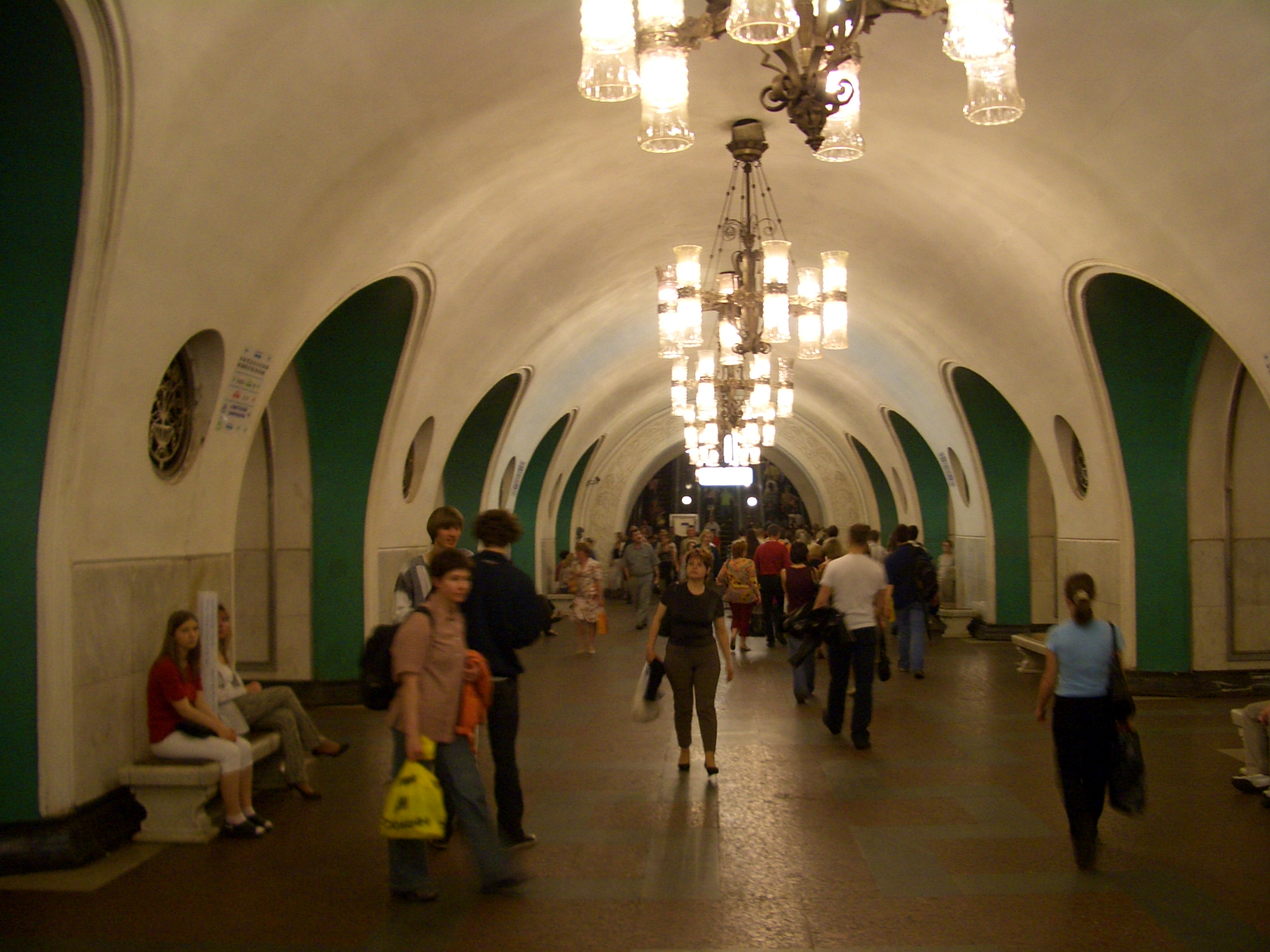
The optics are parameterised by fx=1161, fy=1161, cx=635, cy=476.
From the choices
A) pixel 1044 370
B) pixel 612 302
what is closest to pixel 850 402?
pixel 612 302

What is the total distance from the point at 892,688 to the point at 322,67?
738cm

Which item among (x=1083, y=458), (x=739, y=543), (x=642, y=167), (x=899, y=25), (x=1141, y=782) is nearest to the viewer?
(x=1141, y=782)

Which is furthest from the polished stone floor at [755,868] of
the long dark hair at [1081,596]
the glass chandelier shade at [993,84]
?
the glass chandelier shade at [993,84]

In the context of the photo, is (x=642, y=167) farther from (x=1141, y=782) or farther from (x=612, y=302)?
(x=1141, y=782)

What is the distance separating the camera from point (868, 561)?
779 centimetres

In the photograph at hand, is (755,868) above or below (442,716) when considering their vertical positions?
below

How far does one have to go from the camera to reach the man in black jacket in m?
5.05

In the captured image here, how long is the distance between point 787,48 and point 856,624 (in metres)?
4.36

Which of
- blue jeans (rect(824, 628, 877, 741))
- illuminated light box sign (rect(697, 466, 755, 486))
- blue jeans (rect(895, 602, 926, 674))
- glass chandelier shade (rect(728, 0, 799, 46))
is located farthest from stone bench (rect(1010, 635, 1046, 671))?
illuminated light box sign (rect(697, 466, 755, 486))

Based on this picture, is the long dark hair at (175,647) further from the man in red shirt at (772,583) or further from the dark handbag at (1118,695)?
the man in red shirt at (772,583)

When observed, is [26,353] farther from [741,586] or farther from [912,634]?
[741,586]

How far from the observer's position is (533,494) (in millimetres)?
19969

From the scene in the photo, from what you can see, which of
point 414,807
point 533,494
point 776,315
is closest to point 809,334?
point 776,315

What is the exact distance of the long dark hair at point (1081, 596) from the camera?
500 cm
